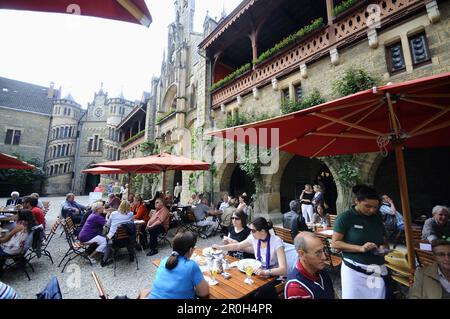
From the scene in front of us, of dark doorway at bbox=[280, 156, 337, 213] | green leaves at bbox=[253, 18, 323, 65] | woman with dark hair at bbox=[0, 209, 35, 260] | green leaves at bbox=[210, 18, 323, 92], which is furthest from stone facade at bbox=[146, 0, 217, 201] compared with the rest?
woman with dark hair at bbox=[0, 209, 35, 260]

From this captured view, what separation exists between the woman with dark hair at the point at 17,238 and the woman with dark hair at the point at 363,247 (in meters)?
5.41

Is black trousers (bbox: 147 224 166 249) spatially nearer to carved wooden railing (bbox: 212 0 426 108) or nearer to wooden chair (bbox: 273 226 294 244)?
wooden chair (bbox: 273 226 294 244)

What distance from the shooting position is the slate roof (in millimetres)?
31178

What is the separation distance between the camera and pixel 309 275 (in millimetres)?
1709

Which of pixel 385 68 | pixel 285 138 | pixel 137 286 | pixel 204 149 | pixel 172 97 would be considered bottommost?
pixel 137 286

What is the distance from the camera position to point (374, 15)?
18.7 feet

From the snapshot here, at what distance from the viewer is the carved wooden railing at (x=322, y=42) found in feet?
17.8

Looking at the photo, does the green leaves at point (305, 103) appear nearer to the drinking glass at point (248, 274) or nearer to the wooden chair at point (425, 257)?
the wooden chair at point (425, 257)

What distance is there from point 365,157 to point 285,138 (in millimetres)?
3939

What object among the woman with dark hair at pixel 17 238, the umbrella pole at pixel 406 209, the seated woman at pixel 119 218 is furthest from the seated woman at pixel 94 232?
the umbrella pole at pixel 406 209

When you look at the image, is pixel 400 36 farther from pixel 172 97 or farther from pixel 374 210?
pixel 172 97

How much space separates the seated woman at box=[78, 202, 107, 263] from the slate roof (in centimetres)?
3967
